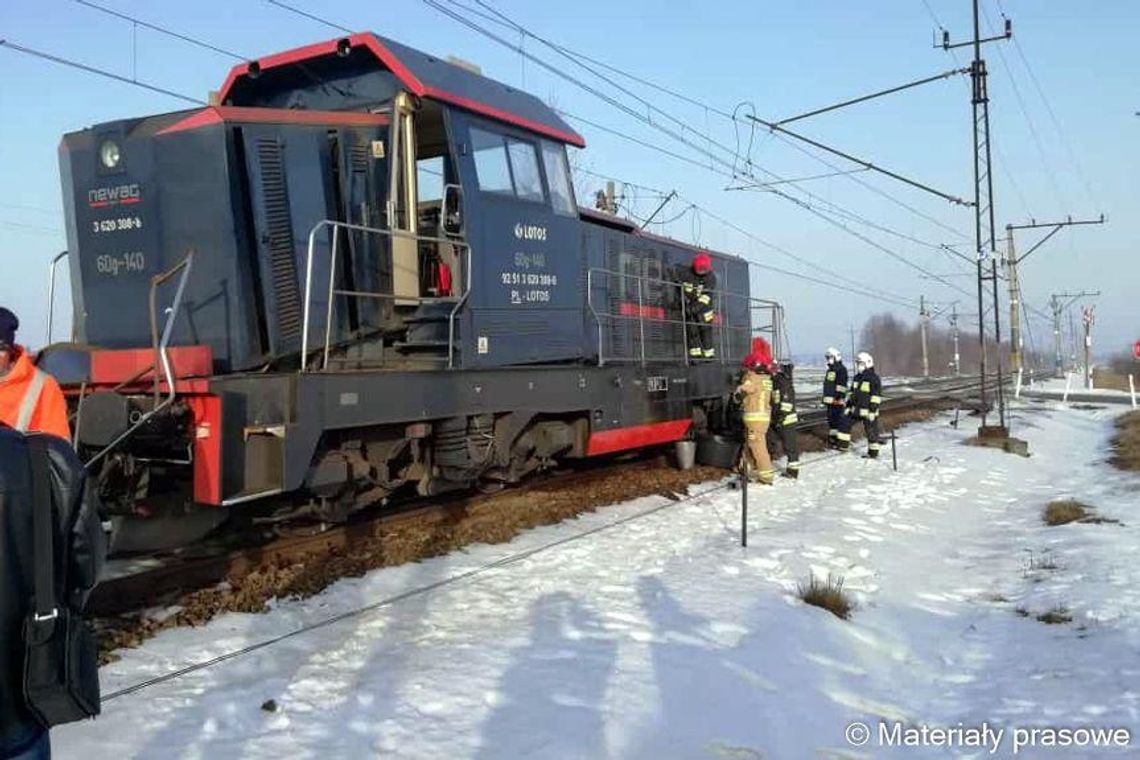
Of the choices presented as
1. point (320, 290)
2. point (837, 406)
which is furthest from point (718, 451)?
point (320, 290)

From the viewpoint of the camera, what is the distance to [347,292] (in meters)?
6.31

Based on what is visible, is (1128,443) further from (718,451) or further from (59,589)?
(59,589)

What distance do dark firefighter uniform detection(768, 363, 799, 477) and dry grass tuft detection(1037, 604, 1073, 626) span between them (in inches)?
224

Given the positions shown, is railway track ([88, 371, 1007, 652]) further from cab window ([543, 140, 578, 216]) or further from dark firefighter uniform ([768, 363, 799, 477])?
cab window ([543, 140, 578, 216])

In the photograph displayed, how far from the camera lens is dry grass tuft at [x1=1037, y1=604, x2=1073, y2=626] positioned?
624 centimetres

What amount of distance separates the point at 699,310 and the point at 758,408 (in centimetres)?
170

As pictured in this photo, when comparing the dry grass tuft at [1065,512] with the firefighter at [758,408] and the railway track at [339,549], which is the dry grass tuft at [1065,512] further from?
the railway track at [339,549]

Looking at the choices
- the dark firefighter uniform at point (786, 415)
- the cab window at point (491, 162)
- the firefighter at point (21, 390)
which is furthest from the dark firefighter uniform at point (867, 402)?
the firefighter at point (21, 390)

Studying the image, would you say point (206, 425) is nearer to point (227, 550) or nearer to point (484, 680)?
point (227, 550)

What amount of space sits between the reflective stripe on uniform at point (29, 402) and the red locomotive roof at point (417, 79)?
4499 mm

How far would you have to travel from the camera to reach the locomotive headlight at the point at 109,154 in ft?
20.9

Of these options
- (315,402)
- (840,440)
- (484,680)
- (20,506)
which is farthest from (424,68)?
(840,440)

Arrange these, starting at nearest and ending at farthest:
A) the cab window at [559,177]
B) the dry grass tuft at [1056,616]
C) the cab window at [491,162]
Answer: the dry grass tuft at [1056,616], the cab window at [491,162], the cab window at [559,177]

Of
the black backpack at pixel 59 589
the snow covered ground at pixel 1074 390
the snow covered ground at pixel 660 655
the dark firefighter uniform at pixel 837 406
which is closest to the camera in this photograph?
the black backpack at pixel 59 589
